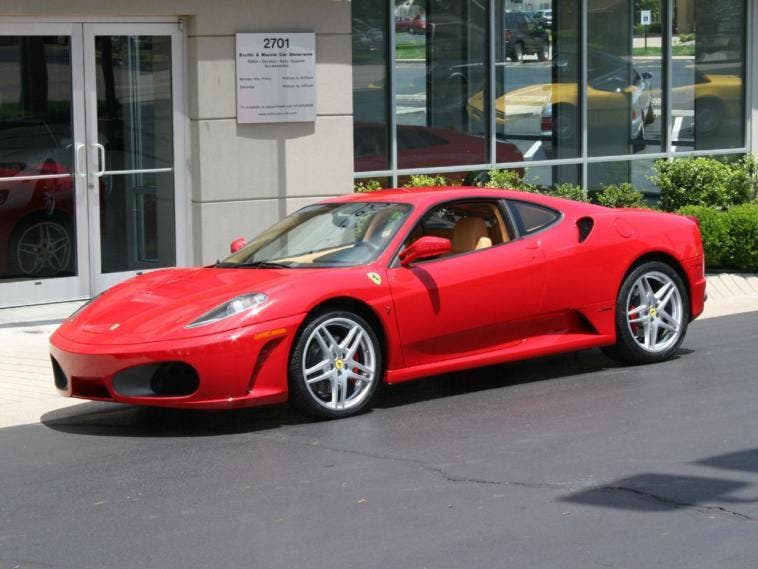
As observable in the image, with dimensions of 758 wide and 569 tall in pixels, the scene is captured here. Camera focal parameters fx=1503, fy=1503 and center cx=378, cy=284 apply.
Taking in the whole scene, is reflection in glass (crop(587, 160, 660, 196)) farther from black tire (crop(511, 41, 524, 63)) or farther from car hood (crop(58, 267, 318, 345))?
car hood (crop(58, 267, 318, 345))

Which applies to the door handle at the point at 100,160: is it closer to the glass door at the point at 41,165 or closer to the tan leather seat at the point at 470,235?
the glass door at the point at 41,165

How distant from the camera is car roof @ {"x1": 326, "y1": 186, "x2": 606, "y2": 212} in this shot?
9.64 metres

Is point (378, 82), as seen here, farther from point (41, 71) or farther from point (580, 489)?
point (580, 489)

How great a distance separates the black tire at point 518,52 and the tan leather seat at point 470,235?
6863 millimetres

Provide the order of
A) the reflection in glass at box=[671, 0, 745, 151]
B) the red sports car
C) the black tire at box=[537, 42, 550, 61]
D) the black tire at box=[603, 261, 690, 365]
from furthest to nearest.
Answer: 1. the reflection in glass at box=[671, 0, 745, 151]
2. the black tire at box=[537, 42, 550, 61]
3. the black tire at box=[603, 261, 690, 365]
4. the red sports car

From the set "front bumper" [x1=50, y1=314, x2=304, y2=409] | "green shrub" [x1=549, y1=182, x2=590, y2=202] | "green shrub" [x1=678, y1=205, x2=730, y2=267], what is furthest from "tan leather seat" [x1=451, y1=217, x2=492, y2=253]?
"green shrub" [x1=549, y1=182, x2=590, y2=202]

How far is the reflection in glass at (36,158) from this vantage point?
13.0 metres

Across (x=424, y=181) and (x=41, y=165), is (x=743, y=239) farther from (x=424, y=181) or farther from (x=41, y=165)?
(x=41, y=165)

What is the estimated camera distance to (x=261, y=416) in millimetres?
9055

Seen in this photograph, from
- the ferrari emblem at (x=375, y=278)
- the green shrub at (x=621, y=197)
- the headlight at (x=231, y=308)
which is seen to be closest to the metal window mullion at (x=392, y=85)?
Result: the green shrub at (x=621, y=197)

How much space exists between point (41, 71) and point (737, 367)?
656cm

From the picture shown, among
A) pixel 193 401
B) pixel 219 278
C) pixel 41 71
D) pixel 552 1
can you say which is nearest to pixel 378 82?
pixel 552 1

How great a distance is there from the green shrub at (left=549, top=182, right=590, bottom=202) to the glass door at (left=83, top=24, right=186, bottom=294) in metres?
4.44

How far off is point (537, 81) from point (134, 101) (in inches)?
194
